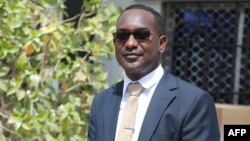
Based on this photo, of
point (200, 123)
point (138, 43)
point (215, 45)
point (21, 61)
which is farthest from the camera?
point (215, 45)

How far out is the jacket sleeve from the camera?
2254 mm

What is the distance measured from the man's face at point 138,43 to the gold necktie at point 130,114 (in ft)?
0.15

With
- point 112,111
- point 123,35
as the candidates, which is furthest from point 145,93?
point 123,35

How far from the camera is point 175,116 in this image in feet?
7.54

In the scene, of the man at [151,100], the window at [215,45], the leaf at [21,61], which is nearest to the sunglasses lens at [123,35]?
the man at [151,100]

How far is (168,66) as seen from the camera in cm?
572

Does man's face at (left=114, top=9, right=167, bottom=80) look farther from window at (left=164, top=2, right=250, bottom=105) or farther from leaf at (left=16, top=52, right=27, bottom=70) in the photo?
window at (left=164, top=2, right=250, bottom=105)

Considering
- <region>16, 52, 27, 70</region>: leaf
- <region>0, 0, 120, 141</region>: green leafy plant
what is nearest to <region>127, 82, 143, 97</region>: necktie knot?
<region>0, 0, 120, 141</region>: green leafy plant

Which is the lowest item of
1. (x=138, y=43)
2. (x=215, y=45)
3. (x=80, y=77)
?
(x=80, y=77)

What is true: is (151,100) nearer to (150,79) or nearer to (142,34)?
(150,79)

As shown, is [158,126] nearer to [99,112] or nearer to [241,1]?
[99,112]

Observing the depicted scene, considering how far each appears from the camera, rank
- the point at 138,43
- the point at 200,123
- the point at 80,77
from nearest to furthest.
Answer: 1. the point at 200,123
2. the point at 138,43
3. the point at 80,77

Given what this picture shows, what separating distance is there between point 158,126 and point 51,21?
2.27m

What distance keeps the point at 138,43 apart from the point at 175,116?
0.33 m
